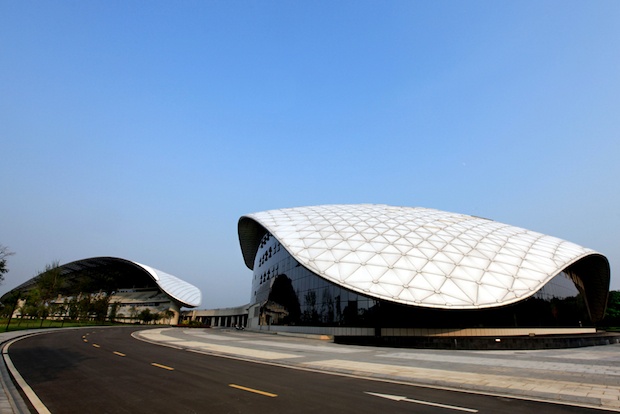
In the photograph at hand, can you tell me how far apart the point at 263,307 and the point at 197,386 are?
121 feet

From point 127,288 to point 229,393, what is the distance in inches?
4563

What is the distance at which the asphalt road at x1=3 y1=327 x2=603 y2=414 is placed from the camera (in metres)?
7.48

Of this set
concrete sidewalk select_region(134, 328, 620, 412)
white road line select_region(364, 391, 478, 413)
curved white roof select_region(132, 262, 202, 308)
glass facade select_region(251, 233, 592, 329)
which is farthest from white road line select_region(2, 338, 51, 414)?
curved white roof select_region(132, 262, 202, 308)

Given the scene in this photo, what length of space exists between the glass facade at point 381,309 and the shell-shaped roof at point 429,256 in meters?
1.59

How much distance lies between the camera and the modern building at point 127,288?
9250 centimetres

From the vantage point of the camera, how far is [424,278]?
91.9 ft

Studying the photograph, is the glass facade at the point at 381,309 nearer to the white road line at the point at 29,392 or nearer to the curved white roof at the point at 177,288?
the white road line at the point at 29,392

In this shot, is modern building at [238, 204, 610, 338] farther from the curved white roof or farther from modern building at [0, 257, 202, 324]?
modern building at [0, 257, 202, 324]

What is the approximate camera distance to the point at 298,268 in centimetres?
3709

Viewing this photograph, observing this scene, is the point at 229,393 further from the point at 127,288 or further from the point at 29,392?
the point at 127,288

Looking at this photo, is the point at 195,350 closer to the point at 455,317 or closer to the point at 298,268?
the point at 298,268

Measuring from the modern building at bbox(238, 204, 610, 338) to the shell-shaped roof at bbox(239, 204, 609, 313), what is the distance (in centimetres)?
10

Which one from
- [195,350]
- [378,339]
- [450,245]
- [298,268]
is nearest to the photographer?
[195,350]

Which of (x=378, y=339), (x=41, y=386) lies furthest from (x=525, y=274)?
(x=41, y=386)
